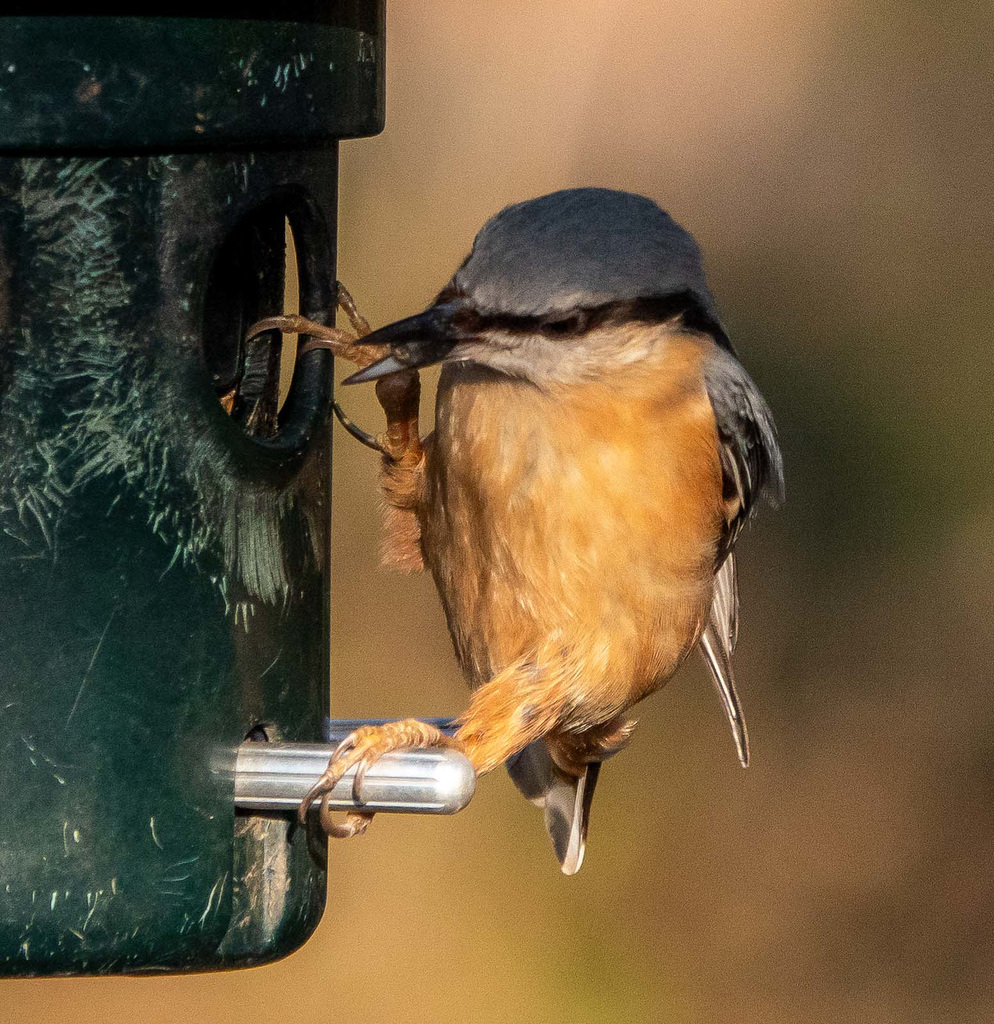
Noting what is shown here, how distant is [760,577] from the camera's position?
7.41 metres

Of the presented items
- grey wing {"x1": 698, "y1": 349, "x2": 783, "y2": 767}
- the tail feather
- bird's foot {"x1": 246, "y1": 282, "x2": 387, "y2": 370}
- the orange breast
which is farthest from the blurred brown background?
bird's foot {"x1": 246, "y1": 282, "x2": 387, "y2": 370}

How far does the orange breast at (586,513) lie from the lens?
13.0 feet

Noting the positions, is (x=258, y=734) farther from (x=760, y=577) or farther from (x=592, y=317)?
(x=760, y=577)

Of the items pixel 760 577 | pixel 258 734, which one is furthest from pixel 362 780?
pixel 760 577

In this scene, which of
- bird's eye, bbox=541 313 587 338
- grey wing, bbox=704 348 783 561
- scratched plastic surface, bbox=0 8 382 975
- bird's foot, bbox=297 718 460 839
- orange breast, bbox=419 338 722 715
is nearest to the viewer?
scratched plastic surface, bbox=0 8 382 975

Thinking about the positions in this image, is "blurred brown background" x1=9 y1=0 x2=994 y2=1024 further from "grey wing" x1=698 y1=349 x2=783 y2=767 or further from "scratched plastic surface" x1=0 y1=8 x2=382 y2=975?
"scratched plastic surface" x1=0 y1=8 x2=382 y2=975

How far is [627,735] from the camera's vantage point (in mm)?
4895

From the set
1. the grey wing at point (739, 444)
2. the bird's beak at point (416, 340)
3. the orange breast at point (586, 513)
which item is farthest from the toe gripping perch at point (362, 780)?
the grey wing at point (739, 444)

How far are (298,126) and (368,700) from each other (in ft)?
12.3

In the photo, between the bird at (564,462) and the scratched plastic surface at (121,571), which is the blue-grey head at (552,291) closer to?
the bird at (564,462)

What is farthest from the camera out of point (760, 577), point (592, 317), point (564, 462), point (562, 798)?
point (760, 577)

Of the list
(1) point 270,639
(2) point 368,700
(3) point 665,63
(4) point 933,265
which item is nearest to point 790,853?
(2) point 368,700

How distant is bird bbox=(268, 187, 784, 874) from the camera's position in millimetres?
3707

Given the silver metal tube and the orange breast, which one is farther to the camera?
the orange breast
